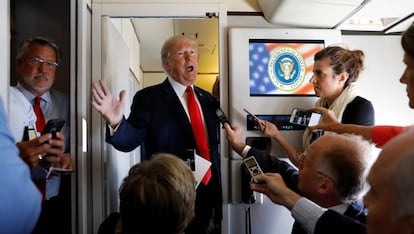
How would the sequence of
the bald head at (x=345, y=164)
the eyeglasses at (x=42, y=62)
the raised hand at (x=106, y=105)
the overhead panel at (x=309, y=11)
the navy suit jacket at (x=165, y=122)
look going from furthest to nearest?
the navy suit jacket at (x=165, y=122) < the overhead panel at (x=309, y=11) < the raised hand at (x=106, y=105) < the eyeglasses at (x=42, y=62) < the bald head at (x=345, y=164)

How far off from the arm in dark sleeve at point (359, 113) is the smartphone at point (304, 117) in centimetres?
14

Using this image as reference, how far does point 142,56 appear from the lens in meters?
2.05

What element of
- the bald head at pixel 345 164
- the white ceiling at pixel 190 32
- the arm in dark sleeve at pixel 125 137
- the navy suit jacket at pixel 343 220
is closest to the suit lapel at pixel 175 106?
the white ceiling at pixel 190 32

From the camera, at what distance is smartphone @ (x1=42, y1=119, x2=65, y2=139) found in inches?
54.7

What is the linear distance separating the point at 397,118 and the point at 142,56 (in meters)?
1.39

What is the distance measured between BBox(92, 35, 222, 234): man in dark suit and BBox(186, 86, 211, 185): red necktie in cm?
1

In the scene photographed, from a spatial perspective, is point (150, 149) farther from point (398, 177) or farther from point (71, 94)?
point (398, 177)

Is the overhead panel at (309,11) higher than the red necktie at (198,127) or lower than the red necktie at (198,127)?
higher

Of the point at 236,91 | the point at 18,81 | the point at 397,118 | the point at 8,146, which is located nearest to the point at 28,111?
the point at 18,81

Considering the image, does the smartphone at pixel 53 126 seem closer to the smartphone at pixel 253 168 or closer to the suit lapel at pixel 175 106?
the suit lapel at pixel 175 106

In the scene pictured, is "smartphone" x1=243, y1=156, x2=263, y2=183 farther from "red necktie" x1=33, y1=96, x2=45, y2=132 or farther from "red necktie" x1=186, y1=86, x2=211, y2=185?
"red necktie" x1=33, y1=96, x2=45, y2=132

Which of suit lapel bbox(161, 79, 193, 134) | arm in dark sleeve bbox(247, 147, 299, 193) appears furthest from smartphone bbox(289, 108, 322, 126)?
suit lapel bbox(161, 79, 193, 134)

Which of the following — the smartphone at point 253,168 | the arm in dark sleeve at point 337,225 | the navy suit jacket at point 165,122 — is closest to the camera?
the arm in dark sleeve at point 337,225

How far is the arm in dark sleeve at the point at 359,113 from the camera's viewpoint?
166 cm
